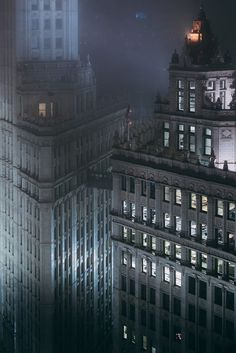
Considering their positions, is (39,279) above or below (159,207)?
below

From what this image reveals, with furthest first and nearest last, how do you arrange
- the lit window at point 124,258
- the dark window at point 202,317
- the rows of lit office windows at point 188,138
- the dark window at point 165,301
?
the lit window at point 124,258 < the rows of lit office windows at point 188,138 < the dark window at point 165,301 < the dark window at point 202,317

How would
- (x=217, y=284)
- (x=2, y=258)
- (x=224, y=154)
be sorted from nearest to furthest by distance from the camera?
(x=217, y=284) < (x=224, y=154) < (x=2, y=258)

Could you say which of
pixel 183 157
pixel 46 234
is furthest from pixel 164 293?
pixel 46 234

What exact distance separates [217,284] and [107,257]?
56621 millimetres

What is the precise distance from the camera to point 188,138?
370 ft

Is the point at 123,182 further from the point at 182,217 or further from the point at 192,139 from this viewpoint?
the point at 182,217

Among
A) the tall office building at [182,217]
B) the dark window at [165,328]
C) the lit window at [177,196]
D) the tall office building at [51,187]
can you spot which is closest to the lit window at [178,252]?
the tall office building at [182,217]

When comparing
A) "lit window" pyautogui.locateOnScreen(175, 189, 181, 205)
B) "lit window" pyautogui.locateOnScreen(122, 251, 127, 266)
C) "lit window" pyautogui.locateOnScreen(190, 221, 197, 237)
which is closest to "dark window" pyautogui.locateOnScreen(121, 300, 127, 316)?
"lit window" pyautogui.locateOnScreen(122, 251, 127, 266)

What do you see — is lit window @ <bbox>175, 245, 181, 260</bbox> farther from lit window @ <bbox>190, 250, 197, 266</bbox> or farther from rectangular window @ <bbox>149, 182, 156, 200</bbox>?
rectangular window @ <bbox>149, 182, 156, 200</bbox>

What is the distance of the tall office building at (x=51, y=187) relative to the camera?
134375 millimetres

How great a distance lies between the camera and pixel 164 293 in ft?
358

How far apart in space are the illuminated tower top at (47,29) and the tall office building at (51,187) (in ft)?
0.60

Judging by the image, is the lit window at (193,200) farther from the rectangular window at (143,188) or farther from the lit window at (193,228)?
the rectangular window at (143,188)

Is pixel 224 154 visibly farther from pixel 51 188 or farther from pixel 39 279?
pixel 39 279
